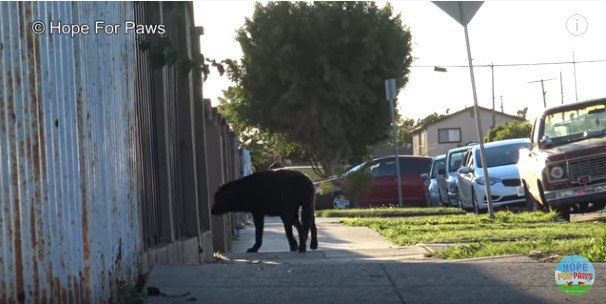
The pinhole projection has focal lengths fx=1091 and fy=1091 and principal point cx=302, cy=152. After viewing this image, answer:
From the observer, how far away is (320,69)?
148 feet

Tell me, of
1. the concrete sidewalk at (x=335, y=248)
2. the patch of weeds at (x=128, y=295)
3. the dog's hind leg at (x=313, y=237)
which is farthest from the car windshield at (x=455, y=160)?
the patch of weeds at (x=128, y=295)

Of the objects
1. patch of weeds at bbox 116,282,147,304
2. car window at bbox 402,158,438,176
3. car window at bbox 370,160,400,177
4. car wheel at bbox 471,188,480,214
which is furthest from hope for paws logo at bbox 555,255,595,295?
car window at bbox 402,158,438,176

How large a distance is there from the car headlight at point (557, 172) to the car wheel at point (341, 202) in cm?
1366

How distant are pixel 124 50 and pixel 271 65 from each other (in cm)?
3927

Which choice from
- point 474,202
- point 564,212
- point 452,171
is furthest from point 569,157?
point 452,171

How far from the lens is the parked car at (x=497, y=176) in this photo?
2023 centimetres

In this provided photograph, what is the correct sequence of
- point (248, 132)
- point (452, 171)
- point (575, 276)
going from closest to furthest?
point (575, 276) < point (452, 171) < point (248, 132)

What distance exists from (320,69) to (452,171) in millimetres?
20224

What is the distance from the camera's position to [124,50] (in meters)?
6.57

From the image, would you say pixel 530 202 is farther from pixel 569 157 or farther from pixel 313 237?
pixel 313 237

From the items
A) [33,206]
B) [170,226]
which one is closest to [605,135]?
[170,226]

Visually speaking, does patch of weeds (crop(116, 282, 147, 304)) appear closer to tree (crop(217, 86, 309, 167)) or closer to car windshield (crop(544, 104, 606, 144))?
car windshield (crop(544, 104, 606, 144))

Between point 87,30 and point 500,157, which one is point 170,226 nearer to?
point 87,30

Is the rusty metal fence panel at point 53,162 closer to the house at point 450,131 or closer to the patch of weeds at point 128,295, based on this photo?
the patch of weeds at point 128,295
